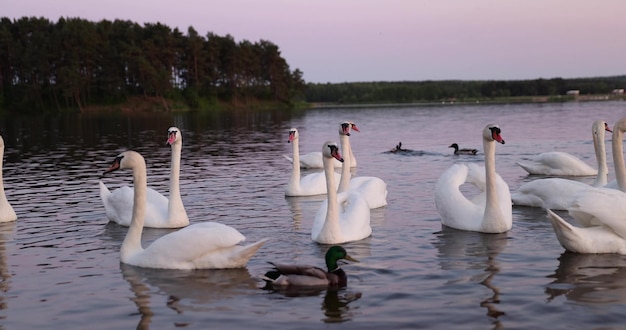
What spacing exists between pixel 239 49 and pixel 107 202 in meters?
80.7

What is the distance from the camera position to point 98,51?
82.5 meters

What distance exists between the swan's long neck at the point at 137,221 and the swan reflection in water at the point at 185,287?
188 mm

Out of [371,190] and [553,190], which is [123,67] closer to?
[371,190]

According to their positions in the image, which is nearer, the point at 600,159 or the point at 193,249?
the point at 193,249

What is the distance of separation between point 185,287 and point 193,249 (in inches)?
21.9

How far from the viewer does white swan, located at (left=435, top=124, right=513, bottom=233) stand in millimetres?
10594

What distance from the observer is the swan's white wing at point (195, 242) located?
28.1 feet

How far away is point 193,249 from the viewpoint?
8.70 meters

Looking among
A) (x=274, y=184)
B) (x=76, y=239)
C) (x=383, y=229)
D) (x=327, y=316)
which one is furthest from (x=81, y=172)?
(x=327, y=316)

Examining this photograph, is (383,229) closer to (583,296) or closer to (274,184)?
(583,296)

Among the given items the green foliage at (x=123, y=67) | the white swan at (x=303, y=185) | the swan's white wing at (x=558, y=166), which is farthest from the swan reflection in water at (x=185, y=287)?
the green foliage at (x=123, y=67)

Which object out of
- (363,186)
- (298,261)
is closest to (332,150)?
(298,261)

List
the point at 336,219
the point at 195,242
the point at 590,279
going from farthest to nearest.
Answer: the point at 336,219, the point at 195,242, the point at 590,279

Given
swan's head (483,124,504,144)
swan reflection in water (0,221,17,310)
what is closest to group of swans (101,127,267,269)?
swan reflection in water (0,221,17,310)
